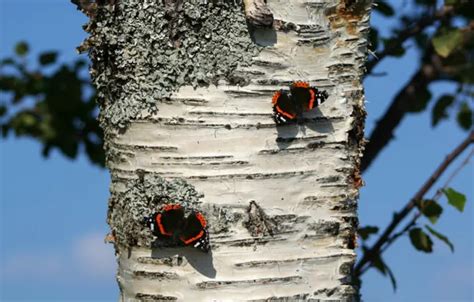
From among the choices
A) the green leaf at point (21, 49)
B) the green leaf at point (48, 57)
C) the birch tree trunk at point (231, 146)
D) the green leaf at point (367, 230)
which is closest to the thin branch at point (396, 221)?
the green leaf at point (367, 230)

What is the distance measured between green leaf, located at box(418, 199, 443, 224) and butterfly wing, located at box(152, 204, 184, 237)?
143 centimetres

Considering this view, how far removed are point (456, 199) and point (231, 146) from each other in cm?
130

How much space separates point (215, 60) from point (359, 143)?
1.34 feet

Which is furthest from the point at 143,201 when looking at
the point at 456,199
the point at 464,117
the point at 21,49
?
the point at 21,49

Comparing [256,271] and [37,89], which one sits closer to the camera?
[256,271]

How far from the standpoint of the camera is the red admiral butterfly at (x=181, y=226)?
84.0 inches

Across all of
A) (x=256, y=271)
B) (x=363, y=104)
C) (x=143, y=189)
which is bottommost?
(x=256, y=271)

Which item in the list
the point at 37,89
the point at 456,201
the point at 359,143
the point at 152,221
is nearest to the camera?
the point at 152,221

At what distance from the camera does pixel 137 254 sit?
7.43ft

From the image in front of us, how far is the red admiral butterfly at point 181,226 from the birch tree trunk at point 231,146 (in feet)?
0.11

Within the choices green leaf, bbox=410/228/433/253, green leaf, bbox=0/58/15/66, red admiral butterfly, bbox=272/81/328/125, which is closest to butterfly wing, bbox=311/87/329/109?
red admiral butterfly, bbox=272/81/328/125

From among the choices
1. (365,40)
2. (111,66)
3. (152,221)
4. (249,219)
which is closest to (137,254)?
(152,221)

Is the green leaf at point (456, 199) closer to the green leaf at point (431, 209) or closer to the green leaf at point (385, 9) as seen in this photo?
the green leaf at point (431, 209)

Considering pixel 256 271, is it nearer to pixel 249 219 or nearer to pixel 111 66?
pixel 249 219
